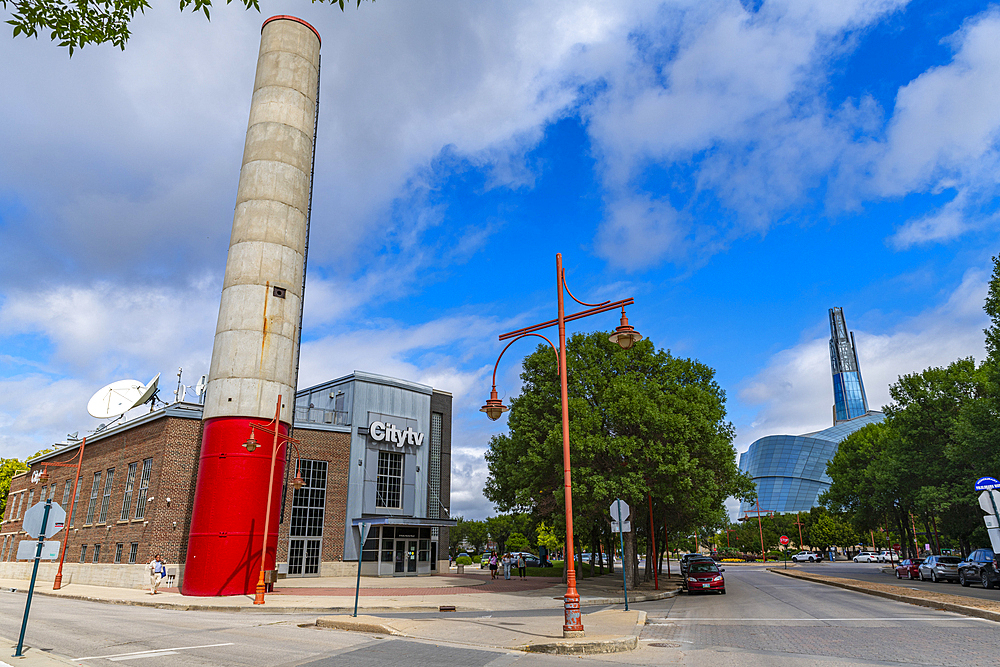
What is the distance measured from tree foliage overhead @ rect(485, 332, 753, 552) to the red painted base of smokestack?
1190 centimetres

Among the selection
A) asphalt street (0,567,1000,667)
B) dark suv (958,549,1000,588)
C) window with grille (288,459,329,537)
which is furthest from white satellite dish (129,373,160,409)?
dark suv (958,549,1000,588)

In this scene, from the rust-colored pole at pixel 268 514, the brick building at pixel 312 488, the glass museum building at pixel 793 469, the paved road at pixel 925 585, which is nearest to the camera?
the rust-colored pole at pixel 268 514

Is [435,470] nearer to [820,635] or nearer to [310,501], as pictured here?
[310,501]

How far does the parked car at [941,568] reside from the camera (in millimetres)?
33562

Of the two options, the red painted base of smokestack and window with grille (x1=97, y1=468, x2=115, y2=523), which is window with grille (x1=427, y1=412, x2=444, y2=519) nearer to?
the red painted base of smokestack

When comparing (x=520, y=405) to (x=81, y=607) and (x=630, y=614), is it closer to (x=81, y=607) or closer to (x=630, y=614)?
(x=630, y=614)

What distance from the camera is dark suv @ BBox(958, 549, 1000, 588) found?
27.6m

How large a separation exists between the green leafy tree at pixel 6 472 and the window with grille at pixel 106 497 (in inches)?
1649

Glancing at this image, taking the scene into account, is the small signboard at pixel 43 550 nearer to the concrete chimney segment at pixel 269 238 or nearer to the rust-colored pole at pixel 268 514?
the rust-colored pole at pixel 268 514

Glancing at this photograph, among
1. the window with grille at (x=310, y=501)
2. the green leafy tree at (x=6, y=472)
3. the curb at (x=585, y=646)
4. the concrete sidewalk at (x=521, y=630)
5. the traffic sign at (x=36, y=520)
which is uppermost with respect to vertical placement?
the green leafy tree at (x=6, y=472)

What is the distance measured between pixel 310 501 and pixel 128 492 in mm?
10402

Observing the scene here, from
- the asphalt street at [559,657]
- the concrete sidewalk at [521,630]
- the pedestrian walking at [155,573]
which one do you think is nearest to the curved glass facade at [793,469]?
the pedestrian walking at [155,573]

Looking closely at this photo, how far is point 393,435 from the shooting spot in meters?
44.7

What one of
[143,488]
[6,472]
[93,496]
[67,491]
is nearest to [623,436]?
[143,488]
